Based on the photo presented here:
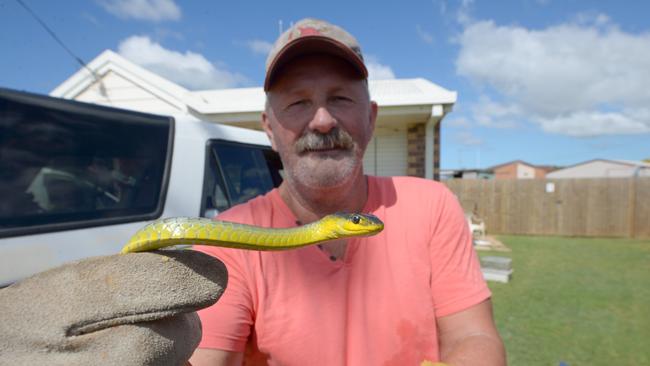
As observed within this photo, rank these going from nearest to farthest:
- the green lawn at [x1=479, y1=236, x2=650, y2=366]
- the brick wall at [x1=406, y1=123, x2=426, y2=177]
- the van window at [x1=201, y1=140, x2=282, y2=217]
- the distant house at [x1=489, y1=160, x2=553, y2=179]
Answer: the van window at [x1=201, y1=140, x2=282, y2=217], the green lawn at [x1=479, y1=236, x2=650, y2=366], the brick wall at [x1=406, y1=123, x2=426, y2=177], the distant house at [x1=489, y1=160, x2=553, y2=179]

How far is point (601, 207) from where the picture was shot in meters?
15.5

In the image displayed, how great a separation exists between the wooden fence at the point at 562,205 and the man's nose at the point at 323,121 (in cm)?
1591

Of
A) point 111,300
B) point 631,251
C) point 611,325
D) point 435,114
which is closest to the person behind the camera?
point 111,300

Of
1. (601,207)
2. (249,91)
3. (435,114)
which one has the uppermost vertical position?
(249,91)

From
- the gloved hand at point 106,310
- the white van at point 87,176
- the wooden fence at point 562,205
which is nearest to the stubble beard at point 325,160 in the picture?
the gloved hand at point 106,310

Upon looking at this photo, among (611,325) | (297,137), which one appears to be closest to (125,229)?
(297,137)

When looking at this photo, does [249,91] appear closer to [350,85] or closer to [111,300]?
[350,85]

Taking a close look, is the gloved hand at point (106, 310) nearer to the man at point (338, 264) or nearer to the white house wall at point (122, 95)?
the man at point (338, 264)

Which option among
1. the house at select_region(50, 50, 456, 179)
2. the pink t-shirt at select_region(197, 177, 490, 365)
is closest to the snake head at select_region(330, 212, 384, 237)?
the pink t-shirt at select_region(197, 177, 490, 365)

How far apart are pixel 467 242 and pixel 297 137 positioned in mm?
1097

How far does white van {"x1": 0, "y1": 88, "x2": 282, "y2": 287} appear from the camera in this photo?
1945 millimetres

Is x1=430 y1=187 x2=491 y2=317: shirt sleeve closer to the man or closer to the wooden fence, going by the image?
the man

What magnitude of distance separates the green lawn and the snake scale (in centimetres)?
420

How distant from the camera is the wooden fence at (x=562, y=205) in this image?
15148mm
